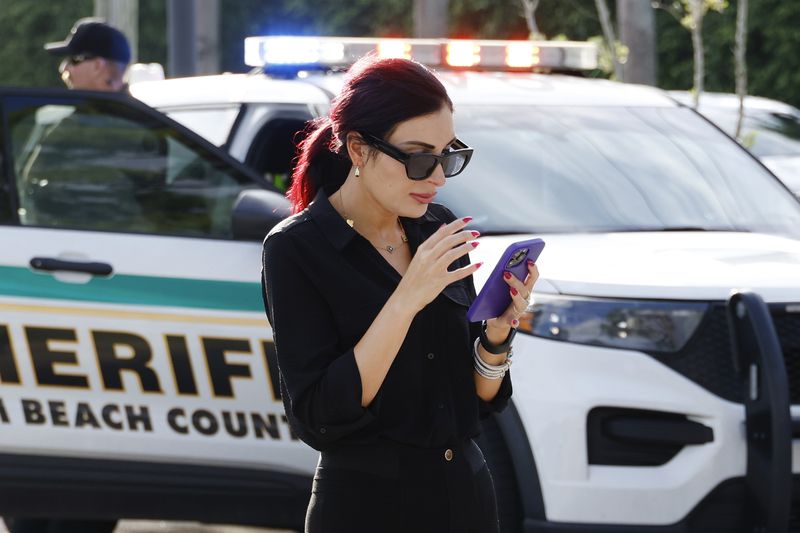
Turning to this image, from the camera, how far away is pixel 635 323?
3859 mm

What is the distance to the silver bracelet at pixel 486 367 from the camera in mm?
2697

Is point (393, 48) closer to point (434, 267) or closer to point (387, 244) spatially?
point (387, 244)

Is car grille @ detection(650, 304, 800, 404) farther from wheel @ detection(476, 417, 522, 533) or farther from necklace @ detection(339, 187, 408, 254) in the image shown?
necklace @ detection(339, 187, 408, 254)

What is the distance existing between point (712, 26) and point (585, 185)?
64.1 ft

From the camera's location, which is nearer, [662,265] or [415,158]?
[415,158]

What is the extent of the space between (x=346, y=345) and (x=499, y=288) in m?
0.28

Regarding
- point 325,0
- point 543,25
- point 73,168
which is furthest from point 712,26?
point 73,168

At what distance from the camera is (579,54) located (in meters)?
5.92

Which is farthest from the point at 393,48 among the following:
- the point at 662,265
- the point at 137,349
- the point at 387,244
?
the point at 387,244

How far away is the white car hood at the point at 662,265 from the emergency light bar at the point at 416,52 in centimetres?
117

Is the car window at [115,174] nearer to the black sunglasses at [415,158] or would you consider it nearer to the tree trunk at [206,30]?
the black sunglasses at [415,158]

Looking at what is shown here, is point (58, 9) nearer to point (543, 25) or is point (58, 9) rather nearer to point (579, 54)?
point (543, 25)

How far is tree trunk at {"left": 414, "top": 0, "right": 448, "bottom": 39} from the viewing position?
56.9ft

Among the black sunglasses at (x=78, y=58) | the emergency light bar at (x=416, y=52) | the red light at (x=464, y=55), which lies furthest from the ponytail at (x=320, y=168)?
the black sunglasses at (x=78, y=58)
